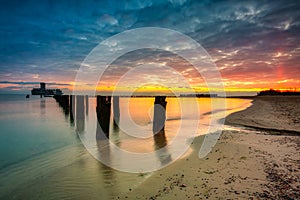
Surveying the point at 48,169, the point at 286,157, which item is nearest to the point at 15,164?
the point at 48,169

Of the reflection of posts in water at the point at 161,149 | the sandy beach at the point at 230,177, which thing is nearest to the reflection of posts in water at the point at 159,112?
the reflection of posts in water at the point at 161,149

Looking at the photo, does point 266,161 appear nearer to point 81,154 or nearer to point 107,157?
point 107,157

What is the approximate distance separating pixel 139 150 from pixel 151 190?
18.2 ft

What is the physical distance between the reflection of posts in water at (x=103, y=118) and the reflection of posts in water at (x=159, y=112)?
3.70 m

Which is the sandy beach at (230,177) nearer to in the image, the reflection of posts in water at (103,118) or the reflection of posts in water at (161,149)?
the reflection of posts in water at (161,149)

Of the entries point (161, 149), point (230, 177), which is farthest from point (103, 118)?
point (230, 177)

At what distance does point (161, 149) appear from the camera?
11.1 meters

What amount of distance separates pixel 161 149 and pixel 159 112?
4.79 meters

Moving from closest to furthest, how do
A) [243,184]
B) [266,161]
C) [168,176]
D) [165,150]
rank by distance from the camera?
[243,184] < [168,176] < [266,161] < [165,150]

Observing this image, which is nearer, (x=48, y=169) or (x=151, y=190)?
(x=151, y=190)

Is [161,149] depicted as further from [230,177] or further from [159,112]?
[230,177]

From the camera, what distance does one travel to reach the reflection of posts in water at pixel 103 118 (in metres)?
13.8

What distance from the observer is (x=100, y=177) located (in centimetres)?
723

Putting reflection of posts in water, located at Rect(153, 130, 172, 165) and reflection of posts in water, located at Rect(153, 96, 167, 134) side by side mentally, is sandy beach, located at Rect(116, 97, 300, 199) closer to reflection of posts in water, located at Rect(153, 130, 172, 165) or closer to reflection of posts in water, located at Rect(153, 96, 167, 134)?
reflection of posts in water, located at Rect(153, 130, 172, 165)
